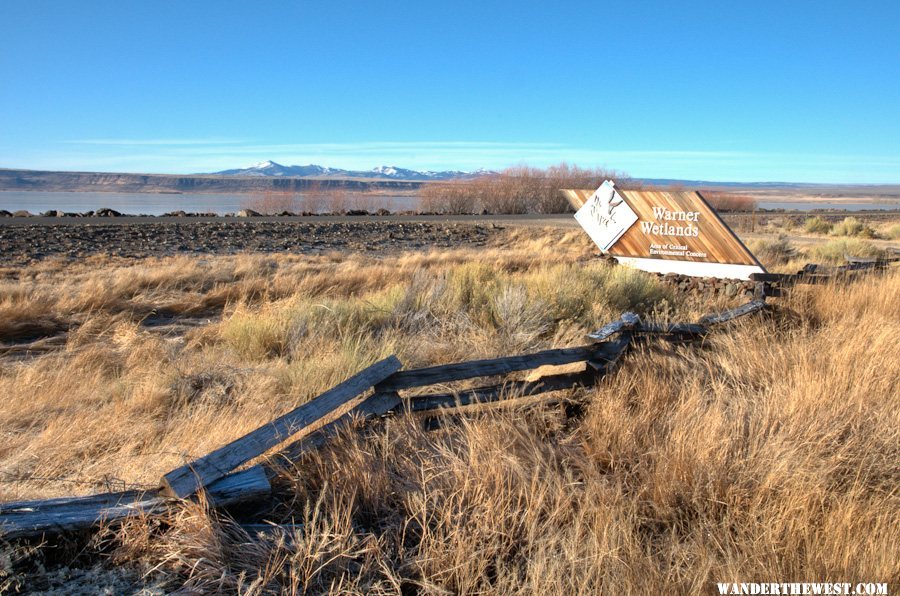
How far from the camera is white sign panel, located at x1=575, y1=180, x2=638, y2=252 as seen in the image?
41.6ft

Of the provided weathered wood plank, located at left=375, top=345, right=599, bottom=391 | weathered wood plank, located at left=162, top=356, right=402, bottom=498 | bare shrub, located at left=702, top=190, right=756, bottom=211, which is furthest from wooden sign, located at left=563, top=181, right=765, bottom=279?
bare shrub, located at left=702, top=190, right=756, bottom=211

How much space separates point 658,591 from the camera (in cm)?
268

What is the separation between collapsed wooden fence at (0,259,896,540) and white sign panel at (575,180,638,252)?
599cm

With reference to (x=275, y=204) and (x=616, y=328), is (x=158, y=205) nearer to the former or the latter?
(x=275, y=204)

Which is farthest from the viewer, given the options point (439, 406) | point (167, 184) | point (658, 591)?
point (167, 184)

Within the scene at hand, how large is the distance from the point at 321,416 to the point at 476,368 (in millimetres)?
1346

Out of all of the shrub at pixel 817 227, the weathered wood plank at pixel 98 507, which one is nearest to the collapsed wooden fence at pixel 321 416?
the weathered wood plank at pixel 98 507

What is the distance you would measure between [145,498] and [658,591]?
249 cm

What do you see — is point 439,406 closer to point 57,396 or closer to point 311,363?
point 311,363

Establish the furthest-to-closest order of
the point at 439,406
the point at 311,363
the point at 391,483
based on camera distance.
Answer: the point at 311,363 < the point at 439,406 < the point at 391,483

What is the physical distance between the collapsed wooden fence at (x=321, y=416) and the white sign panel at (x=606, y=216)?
5.99 metres

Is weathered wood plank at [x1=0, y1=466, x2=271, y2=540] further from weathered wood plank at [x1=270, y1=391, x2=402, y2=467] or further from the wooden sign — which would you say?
the wooden sign

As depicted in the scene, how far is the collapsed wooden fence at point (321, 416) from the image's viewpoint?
285cm

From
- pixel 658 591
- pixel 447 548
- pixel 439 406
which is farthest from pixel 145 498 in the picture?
pixel 658 591
